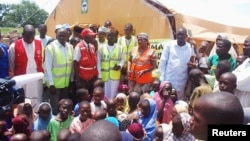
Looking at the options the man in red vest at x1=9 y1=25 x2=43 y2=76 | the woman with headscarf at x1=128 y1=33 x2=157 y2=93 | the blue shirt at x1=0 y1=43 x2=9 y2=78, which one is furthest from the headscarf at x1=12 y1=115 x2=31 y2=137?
the woman with headscarf at x1=128 y1=33 x2=157 y2=93

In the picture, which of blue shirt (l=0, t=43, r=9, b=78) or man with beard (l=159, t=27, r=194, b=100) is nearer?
blue shirt (l=0, t=43, r=9, b=78)

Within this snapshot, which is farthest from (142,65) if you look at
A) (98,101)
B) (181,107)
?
(181,107)

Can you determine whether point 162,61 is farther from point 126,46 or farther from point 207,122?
point 207,122

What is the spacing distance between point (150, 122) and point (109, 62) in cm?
200

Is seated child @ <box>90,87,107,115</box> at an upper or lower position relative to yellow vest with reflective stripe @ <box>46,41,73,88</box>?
lower

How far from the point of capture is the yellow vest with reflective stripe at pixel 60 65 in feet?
17.7

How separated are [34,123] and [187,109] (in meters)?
1.84

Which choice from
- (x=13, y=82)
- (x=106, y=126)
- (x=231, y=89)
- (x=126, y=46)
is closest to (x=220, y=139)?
(x=106, y=126)

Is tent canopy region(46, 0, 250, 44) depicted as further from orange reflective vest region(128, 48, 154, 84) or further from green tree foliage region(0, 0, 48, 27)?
green tree foliage region(0, 0, 48, 27)

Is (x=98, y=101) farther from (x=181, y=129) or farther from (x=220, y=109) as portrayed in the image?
(x=220, y=109)

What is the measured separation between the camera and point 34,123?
4.53 m

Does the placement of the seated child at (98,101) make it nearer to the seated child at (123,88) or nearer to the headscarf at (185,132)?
the seated child at (123,88)

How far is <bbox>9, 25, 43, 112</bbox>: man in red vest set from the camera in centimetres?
520

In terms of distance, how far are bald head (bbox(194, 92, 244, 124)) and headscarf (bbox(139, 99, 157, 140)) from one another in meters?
2.75
